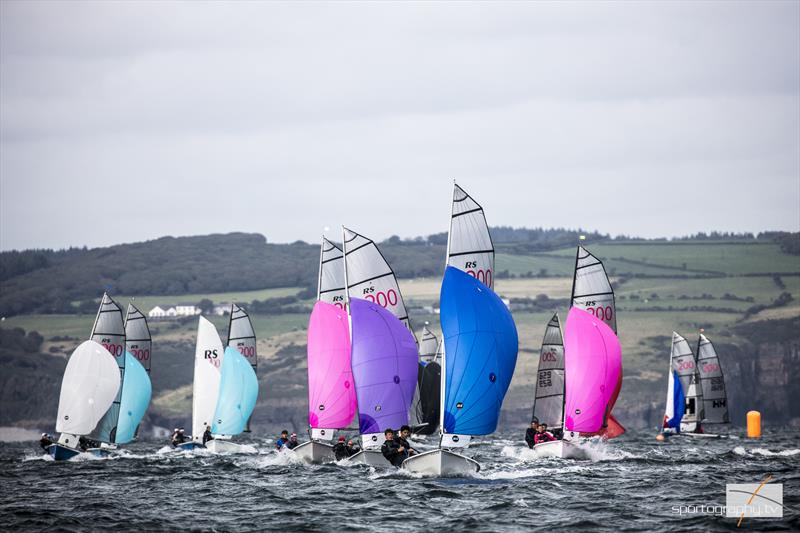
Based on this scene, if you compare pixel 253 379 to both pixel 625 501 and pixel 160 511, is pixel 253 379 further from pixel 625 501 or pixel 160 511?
pixel 625 501

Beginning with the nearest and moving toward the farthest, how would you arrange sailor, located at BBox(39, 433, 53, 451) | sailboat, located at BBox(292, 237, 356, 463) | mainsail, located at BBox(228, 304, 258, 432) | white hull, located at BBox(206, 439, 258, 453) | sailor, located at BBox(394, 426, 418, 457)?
sailor, located at BBox(394, 426, 418, 457) < sailboat, located at BBox(292, 237, 356, 463) < sailor, located at BBox(39, 433, 53, 451) < white hull, located at BBox(206, 439, 258, 453) < mainsail, located at BBox(228, 304, 258, 432)

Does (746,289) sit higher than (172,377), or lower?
higher

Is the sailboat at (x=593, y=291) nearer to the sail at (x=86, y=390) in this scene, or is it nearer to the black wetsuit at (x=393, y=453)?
the black wetsuit at (x=393, y=453)

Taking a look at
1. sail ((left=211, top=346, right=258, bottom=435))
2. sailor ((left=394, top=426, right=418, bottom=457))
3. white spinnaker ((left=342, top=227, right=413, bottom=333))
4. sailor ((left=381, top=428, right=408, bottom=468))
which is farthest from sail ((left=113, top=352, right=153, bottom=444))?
sailor ((left=394, top=426, right=418, bottom=457))

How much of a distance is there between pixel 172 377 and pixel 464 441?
148 meters

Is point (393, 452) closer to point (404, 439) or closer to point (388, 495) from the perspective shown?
point (404, 439)

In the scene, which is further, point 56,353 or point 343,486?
point 56,353

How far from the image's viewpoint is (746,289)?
646 feet

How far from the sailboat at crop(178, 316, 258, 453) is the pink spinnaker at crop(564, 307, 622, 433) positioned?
2064cm

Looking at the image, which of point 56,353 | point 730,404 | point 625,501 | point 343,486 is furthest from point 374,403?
point 56,353

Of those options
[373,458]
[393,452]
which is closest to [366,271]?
[373,458]

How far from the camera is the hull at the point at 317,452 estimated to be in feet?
158

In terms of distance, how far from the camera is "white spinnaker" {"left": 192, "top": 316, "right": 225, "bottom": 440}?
6525 cm

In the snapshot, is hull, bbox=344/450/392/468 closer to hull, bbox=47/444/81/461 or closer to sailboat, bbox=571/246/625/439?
sailboat, bbox=571/246/625/439
